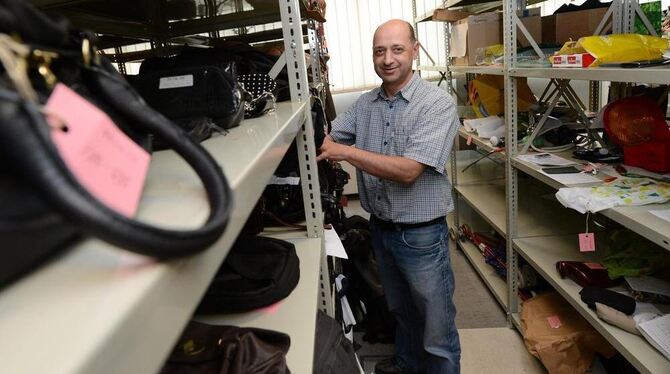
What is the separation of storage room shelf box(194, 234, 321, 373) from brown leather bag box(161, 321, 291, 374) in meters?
0.08

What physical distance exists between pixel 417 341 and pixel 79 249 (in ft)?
6.94

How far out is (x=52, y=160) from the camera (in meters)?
0.22

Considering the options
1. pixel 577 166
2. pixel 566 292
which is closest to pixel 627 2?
pixel 577 166

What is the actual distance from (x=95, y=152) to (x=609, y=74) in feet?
5.05

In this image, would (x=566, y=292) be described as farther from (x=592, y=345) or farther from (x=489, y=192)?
(x=489, y=192)

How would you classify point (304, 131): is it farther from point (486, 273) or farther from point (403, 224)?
point (486, 273)

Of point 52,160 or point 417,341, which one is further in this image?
point 417,341

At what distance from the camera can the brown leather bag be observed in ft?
2.27

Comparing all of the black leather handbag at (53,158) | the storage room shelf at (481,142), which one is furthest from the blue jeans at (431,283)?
the black leather handbag at (53,158)

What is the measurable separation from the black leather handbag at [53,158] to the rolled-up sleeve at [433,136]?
1505mm

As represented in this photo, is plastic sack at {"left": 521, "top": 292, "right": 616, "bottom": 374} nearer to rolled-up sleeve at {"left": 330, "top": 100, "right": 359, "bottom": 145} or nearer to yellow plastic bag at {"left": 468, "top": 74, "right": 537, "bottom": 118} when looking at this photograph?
rolled-up sleeve at {"left": 330, "top": 100, "right": 359, "bottom": 145}

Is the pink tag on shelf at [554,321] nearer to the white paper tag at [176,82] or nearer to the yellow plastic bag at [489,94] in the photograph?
the yellow plastic bag at [489,94]

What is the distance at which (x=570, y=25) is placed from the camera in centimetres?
221

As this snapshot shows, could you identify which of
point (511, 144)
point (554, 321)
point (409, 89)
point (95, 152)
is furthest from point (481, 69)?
point (95, 152)
